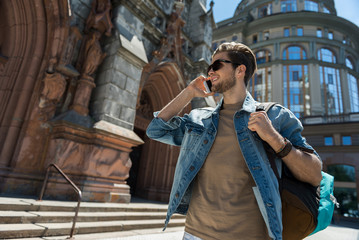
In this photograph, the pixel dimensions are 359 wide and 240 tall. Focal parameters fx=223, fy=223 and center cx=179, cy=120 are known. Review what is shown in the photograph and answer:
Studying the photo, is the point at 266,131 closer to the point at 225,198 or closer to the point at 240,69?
the point at 225,198

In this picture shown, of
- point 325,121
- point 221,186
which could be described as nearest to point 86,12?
point 221,186

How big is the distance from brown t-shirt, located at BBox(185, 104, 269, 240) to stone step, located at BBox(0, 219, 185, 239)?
2.90 m

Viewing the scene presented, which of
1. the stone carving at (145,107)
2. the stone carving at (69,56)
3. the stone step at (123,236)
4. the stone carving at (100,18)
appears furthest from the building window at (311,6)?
the stone step at (123,236)

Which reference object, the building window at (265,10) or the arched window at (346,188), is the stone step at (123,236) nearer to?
the arched window at (346,188)

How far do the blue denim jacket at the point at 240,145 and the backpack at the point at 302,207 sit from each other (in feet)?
0.17

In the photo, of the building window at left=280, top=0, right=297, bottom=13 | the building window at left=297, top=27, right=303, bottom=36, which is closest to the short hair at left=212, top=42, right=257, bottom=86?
the building window at left=297, top=27, right=303, bottom=36

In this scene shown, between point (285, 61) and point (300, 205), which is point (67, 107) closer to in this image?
point (300, 205)

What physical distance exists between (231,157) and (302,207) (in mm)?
436

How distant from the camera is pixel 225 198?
126 cm

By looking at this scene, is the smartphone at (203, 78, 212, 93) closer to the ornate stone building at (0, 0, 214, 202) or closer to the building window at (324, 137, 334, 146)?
the ornate stone building at (0, 0, 214, 202)

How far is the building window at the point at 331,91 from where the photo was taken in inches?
1017

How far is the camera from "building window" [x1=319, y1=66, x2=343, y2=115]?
25.8 meters

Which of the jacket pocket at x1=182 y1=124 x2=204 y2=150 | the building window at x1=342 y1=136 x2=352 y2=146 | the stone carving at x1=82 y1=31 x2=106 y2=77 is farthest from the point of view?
the building window at x1=342 y1=136 x2=352 y2=146

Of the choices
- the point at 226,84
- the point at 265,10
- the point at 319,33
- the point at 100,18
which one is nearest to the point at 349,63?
the point at 319,33
